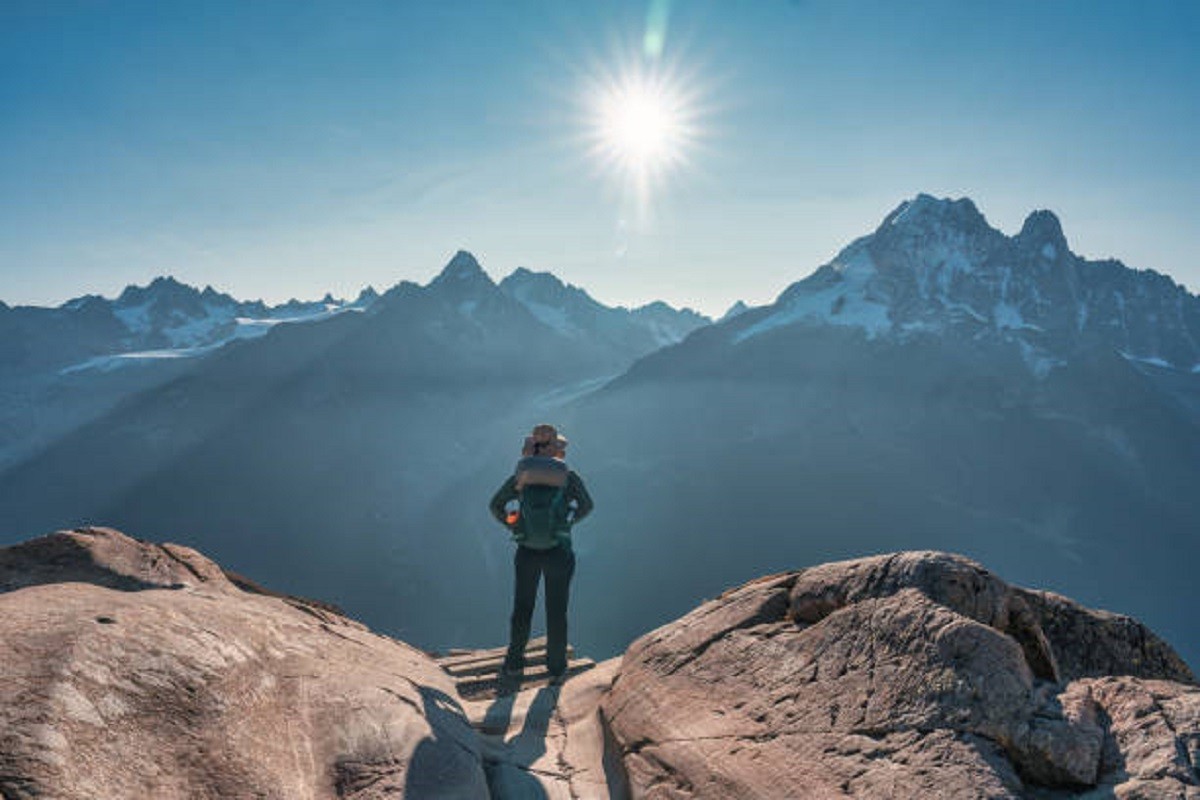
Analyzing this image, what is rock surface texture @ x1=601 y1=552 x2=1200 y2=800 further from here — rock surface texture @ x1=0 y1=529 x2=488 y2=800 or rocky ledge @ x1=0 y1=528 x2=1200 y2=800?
rock surface texture @ x1=0 y1=529 x2=488 y2=800

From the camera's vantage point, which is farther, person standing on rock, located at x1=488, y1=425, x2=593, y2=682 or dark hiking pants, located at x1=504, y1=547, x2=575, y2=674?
dark hiking pants, located at x1=504, y1=547, x2=575, y2=674

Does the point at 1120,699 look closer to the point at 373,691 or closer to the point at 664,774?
the point at 664,774

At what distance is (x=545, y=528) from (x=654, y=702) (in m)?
3.40

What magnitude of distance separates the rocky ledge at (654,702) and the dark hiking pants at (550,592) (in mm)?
2143

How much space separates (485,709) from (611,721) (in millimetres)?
2309

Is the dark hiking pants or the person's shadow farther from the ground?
the dark hiking pants

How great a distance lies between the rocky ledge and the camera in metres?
3.98

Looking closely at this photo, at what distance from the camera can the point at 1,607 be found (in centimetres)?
470

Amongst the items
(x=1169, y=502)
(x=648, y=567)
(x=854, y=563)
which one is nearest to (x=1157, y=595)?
(x=1169, y=502)

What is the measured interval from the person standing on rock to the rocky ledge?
7.21ft

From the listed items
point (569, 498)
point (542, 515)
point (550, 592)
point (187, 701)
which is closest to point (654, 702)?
point (550, 592)

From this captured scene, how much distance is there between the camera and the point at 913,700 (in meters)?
4.93

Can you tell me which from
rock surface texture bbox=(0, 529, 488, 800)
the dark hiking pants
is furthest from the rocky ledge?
the dark hiking pants

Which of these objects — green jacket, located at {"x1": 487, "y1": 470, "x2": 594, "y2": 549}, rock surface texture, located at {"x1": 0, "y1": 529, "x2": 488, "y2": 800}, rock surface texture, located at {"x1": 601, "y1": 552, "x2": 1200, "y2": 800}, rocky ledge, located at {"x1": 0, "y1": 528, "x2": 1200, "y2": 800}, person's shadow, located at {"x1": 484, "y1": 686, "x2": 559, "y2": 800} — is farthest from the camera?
green jacket, located at {"x1": 487, "y1": 470, "x2": 594, "y2": 549}
